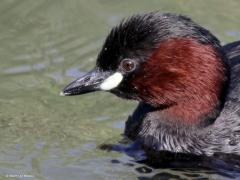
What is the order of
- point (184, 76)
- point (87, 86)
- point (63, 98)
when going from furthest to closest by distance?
1. point (63, 98)
2. point (87, 86)
3. point (184, 76)

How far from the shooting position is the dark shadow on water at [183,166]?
26.5ft

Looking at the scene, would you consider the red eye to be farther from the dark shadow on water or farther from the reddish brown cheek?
the dark shadow on water

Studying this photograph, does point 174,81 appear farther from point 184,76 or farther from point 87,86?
point 87,86

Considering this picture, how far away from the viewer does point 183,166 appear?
8.23 meters

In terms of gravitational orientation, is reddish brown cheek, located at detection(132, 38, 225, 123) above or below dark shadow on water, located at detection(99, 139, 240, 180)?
above

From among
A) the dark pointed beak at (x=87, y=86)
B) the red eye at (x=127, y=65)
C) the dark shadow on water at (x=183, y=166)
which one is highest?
the red eye at (x=127, y=65)

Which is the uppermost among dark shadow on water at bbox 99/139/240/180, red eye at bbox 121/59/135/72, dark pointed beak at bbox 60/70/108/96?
red eye at bbox 121/59/135/72

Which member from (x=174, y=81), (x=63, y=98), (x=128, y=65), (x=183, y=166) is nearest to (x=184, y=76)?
(x=174, y=81)

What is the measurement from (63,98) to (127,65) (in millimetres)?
1684

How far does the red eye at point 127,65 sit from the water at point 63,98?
0.93 meters

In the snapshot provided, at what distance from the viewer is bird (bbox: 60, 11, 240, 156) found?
26.1 feet

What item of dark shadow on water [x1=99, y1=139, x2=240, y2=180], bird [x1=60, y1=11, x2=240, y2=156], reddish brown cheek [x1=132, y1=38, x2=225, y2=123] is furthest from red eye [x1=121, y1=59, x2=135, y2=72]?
dark shadow on water [x1=99, y1=139, x2=240, y2=180]

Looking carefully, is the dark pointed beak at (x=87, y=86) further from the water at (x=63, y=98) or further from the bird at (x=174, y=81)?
the water at (x=63, y=98)

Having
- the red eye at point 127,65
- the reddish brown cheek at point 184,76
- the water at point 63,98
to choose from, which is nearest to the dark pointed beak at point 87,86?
the red eye at point 127,65
